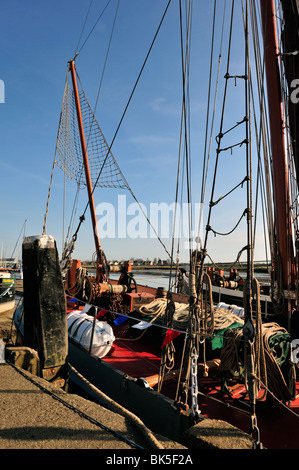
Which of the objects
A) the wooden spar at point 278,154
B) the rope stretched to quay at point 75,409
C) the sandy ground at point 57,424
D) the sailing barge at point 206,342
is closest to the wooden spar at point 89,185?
the sailing barge at point 206,342

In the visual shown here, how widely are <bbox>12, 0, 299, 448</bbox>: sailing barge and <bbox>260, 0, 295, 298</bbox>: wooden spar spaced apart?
0.09 ft

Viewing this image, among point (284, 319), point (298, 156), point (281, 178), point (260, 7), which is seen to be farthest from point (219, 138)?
point (260, 7)

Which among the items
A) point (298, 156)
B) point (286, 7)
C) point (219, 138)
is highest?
point (286, 7)

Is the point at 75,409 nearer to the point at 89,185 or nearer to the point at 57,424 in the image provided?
the point at 57,424

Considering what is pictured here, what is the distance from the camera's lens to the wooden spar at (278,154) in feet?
24.5

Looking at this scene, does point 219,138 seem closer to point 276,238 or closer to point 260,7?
point 276,238

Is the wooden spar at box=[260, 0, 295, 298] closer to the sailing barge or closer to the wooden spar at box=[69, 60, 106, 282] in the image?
the sailing barge

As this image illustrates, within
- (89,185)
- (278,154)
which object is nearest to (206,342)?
(278,154)

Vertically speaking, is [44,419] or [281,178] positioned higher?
[281,178]

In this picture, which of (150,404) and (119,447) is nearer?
(119,447)

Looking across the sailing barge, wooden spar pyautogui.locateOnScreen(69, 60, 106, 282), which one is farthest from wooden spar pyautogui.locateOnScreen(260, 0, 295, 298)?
wooden spar pyautogui.locateOnScreen(69, 60, 106, 282)
